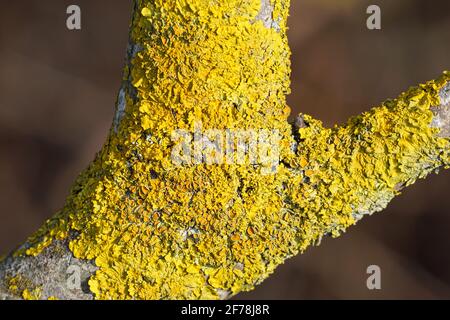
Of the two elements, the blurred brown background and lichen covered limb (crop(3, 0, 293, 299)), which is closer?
lichen covered limb (crop(3, 0, 293, 299))

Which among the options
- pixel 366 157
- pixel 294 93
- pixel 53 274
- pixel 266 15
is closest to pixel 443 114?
pixel 366 157

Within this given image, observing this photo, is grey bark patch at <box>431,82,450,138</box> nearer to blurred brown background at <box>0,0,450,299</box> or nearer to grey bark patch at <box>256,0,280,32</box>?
grey bark patch at <box>256,0,280,32</box>

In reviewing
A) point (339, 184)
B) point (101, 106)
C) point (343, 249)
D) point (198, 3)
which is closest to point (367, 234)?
point (343, 249)

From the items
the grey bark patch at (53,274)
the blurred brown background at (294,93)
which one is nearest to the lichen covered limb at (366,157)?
the grey bark patch at (53,274)

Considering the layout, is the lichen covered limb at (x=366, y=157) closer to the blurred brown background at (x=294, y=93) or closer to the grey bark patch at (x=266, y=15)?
the grey bark patch at (x=266, y=15)

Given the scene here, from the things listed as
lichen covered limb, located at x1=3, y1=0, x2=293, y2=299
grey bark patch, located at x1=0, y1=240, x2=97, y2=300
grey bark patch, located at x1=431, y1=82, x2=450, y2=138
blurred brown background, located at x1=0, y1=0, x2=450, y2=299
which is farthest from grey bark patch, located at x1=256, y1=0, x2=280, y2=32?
blurred brown background, located at x1=0, y1=0, x2=450, y2=299

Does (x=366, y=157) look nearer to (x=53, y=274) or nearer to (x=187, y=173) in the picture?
(x=187, y=173)

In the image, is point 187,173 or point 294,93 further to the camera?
point 294,93

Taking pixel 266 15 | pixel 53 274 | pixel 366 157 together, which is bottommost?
pixel 53 274

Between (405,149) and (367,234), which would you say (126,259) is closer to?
(405,149)
